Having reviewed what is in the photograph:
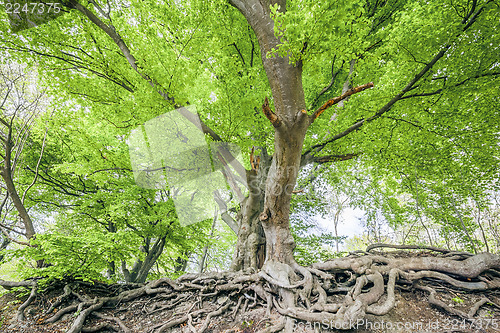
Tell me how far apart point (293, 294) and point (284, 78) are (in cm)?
358

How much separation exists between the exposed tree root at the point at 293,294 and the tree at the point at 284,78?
0.08m

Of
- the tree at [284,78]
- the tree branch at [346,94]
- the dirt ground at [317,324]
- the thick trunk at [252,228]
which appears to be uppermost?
the tree at [284,78]

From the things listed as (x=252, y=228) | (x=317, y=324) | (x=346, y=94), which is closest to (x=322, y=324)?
(x=317, y=324)

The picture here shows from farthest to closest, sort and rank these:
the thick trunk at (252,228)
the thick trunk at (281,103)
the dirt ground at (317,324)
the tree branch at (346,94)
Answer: the thick trunk at (252,228) → the thick trunk at (281,103) → the tree branch at (346,94) → the dirt ground at (317,324)

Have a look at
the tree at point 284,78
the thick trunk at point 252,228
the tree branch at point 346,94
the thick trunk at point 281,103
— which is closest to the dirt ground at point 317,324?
the tree at point 284,78

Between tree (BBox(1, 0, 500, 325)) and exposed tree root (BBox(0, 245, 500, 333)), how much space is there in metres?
0.08

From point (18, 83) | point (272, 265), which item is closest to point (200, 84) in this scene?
point (18, 83)

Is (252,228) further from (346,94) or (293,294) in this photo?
(346,94)

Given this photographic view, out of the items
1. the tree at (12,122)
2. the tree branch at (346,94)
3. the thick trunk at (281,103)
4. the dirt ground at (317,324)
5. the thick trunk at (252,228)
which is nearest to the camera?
the dirt ground at (317,324)

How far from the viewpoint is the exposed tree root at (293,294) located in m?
2.69

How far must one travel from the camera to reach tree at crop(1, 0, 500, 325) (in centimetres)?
306

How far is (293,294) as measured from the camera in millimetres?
3256

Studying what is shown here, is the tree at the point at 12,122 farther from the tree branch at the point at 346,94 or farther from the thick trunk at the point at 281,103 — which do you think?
the tree branch at the point at 346,94

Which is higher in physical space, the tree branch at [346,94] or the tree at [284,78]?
the tree at [284,78]
